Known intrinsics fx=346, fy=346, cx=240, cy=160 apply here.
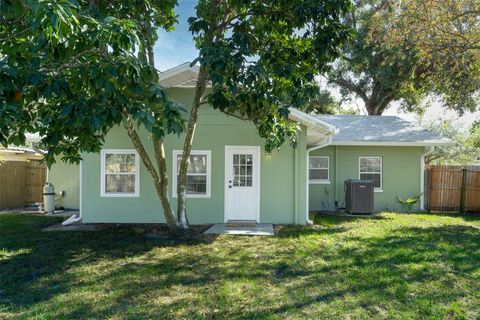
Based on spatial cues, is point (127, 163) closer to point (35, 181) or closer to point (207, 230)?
point (207, 230)

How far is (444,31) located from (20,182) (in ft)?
49.6

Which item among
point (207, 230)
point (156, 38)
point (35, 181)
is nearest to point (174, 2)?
point (156, 38)

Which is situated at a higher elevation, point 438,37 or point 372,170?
point 438,37

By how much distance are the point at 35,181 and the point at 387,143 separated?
43.8ft

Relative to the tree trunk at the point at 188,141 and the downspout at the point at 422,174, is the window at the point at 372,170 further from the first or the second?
the tree trunk at the point at 188,141

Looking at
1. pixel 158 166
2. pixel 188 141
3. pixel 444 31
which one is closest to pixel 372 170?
pixel 444 31

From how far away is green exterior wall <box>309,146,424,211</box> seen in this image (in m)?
12.2

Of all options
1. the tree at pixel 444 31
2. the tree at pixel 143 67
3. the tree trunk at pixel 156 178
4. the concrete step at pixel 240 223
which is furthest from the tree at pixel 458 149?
the tree trunk at pixel 156 178

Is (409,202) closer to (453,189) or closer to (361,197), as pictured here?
(361,197)

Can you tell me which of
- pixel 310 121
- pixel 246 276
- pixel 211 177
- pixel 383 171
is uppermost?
pixel 310 121

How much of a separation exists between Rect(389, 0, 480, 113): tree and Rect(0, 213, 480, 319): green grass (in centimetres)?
485

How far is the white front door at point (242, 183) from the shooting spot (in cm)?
932

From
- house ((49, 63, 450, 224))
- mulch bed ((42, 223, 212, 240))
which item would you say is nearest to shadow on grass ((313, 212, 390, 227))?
house ((49, 63, 450, 224))

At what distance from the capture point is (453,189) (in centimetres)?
1240
